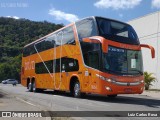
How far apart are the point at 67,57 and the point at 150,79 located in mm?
14705

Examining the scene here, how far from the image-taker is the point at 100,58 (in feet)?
56.3

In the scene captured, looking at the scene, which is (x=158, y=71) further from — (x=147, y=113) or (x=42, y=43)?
(x=147, y=113)

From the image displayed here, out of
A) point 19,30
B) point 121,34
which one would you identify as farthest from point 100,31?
point 19,30

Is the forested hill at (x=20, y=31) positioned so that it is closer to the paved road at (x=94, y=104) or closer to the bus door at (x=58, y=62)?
the bus door at (x=58, y=62)

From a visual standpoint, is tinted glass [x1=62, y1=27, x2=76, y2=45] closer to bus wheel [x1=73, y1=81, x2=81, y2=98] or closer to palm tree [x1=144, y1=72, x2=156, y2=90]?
bus wheel [x1=73, y1=81, x2=81, y2=98]

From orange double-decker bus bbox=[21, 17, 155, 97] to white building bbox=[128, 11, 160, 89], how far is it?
1522 centimetres

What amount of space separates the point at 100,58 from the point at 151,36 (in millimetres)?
20254

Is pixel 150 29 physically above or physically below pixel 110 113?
above

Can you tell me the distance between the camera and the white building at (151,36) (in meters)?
34.9

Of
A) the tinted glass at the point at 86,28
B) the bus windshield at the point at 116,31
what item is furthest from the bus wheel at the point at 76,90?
the bus windshield at the point at 116,31

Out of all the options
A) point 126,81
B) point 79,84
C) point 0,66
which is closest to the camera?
point 126,81

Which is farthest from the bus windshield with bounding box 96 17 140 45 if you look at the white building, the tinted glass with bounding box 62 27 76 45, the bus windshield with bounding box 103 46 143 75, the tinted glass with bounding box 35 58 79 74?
the white building

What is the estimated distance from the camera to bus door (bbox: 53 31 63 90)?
22688 millimetres

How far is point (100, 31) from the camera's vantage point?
1775 centimetres
